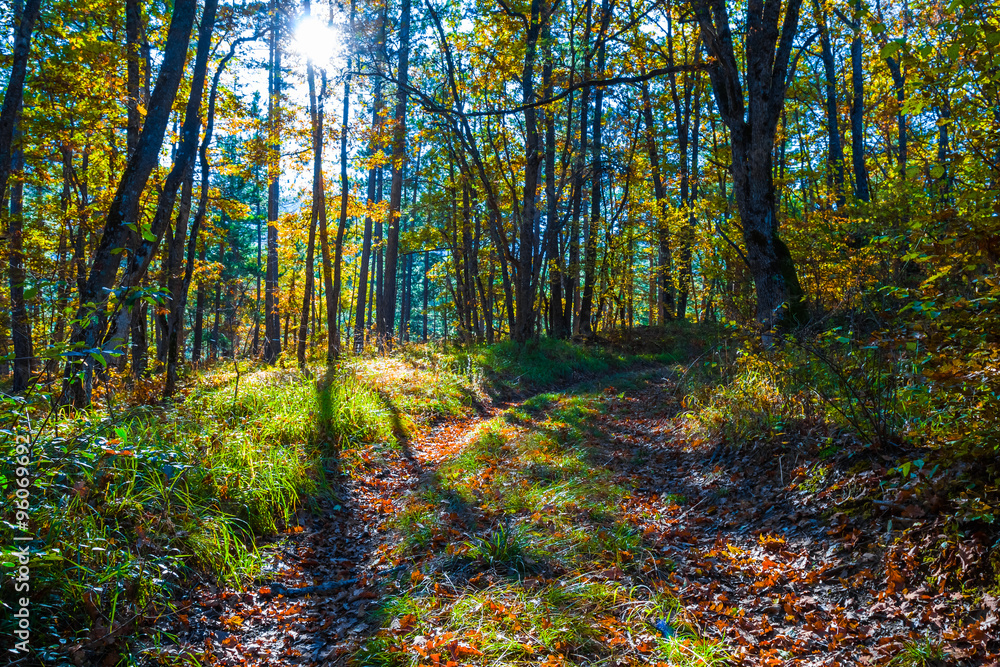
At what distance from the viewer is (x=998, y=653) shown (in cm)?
232

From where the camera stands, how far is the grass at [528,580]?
2867 millimetres

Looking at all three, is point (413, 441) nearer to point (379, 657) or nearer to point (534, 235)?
point (379, 657)

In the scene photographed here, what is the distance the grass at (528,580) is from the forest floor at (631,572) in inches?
0.5

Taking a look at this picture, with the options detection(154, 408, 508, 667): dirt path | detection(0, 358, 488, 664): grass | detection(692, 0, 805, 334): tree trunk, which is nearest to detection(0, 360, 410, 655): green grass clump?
detection(0, 358, 488, 664): grass

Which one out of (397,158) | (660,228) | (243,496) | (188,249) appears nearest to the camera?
(243,496)

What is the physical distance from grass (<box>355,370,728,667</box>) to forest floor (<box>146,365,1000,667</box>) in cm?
1

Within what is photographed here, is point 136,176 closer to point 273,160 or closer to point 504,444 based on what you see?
point 504,444

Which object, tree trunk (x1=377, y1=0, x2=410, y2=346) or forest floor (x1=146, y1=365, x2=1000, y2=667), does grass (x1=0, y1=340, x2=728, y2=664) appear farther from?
tree trunk (x1=377, y1=0, x2=410, y2=346)

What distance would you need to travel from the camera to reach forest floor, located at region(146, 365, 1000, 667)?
9.21 feet

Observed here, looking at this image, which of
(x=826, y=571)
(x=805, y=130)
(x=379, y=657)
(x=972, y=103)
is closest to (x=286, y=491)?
(x=379, y=657)

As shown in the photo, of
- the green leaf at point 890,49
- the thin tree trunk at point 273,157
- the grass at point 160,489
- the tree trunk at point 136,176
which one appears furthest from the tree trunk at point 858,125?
the tree trunk at point 136,176

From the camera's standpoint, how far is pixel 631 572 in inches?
143

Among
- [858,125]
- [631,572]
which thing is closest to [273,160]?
[631,572]

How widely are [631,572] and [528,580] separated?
75 centimetres
